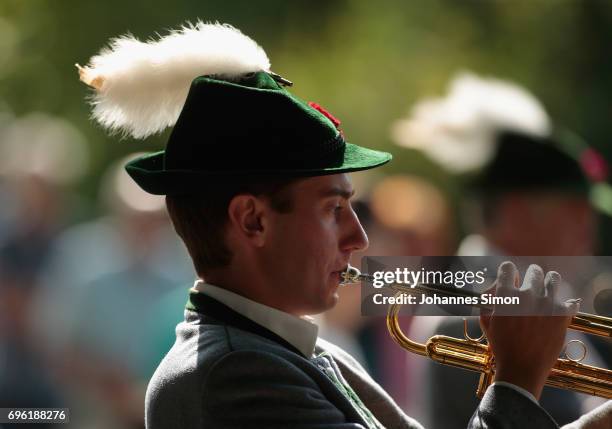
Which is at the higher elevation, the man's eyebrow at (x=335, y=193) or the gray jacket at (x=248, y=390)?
the man's eyebrow at (x=335, y=193)

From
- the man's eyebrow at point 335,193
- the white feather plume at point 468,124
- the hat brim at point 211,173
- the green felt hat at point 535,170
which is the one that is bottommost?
the man's eyebrow at point 335,193

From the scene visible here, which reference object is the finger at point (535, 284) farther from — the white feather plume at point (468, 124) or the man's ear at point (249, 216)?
the white feather plume at point (468, 124)

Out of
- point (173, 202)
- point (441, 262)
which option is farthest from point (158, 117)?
point (441, 262)

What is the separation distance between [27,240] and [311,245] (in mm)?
3767

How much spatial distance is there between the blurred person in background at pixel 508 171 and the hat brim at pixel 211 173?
1766 millimetres

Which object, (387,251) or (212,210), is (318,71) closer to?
(387,251)

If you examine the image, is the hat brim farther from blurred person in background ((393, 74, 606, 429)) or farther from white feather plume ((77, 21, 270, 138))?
blurred person in background ((393, 74, 606, 429))

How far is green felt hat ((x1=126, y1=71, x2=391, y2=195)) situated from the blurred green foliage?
6.99 meters

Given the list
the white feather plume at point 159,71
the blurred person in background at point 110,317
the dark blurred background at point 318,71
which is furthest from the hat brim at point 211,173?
the dark blurred background at point 318,71

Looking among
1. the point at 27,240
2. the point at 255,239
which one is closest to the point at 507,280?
the point at 255,239

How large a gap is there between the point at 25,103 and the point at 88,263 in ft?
13.0

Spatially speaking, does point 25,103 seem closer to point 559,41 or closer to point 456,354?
point 559,41

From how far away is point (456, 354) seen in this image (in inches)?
121

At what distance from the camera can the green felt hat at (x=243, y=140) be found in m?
2.77
